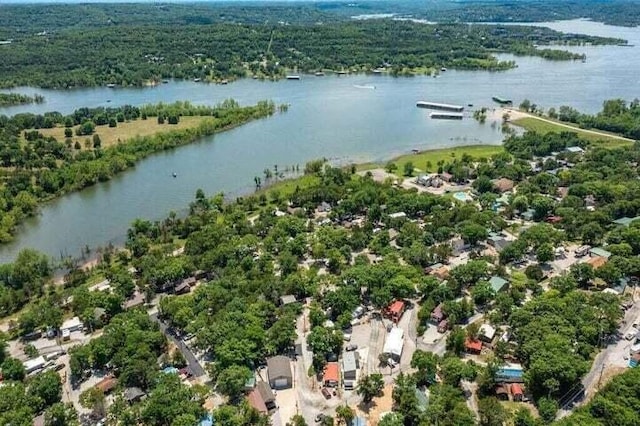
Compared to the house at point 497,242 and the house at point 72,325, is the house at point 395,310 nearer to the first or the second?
the house at point 497,242

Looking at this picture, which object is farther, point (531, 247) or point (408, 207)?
point (408, 207)

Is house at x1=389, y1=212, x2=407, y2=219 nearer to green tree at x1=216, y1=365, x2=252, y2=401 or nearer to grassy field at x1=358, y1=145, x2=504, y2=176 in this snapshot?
grassy field at x1=358, y1=145, x2=504, y2=176

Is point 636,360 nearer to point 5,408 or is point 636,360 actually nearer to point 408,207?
point 408,207

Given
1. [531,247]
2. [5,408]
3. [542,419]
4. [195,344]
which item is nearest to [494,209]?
[531,247]

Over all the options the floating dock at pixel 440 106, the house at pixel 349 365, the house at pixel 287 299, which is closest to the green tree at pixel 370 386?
the house at pixel 349 365

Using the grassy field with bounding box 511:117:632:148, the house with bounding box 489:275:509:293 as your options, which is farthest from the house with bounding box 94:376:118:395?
the grassy field with bounding box 511:117:632:148

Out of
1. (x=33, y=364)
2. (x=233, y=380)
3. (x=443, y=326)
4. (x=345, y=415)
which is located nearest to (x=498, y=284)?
(x=443, y=326)
